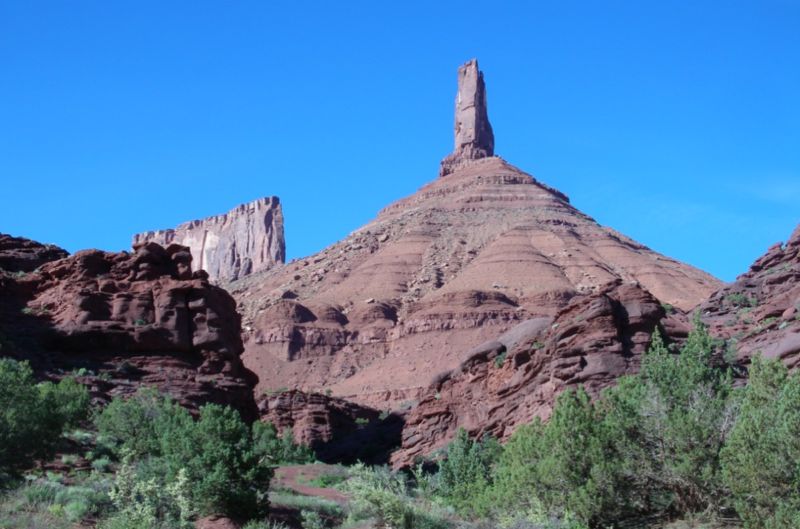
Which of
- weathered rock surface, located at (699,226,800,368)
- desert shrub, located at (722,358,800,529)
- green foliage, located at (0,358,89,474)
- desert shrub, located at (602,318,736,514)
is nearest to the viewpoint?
desert shrub, located at (722,358,800,529)

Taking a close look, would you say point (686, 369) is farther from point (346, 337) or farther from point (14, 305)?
point (346, 337)

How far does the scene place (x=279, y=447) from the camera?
48781mm

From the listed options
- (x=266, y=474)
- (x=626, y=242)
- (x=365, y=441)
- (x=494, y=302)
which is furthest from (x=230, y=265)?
(x=266, y=474)

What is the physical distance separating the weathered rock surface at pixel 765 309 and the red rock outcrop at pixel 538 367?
3187mm

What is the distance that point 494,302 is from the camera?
321 feet

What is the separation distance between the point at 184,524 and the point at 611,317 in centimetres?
2478

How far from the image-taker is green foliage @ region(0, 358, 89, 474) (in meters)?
27.6

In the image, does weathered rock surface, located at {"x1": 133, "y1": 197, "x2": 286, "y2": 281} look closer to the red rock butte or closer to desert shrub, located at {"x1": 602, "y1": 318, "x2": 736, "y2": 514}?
the red rock butte

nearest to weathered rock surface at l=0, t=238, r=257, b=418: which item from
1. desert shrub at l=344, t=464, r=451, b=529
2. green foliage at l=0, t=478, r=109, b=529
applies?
green foliage at l=0, t=478, r=109, b=529

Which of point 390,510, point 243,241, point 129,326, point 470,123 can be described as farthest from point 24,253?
point 243,241

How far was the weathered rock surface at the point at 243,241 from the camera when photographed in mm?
180250

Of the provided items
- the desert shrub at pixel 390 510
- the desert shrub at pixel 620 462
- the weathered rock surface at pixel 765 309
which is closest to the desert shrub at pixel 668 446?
the desert shrub at pixel 620 462

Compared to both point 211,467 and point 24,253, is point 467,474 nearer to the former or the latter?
point 211,467

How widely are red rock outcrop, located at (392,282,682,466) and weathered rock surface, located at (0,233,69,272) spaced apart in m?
21.9
